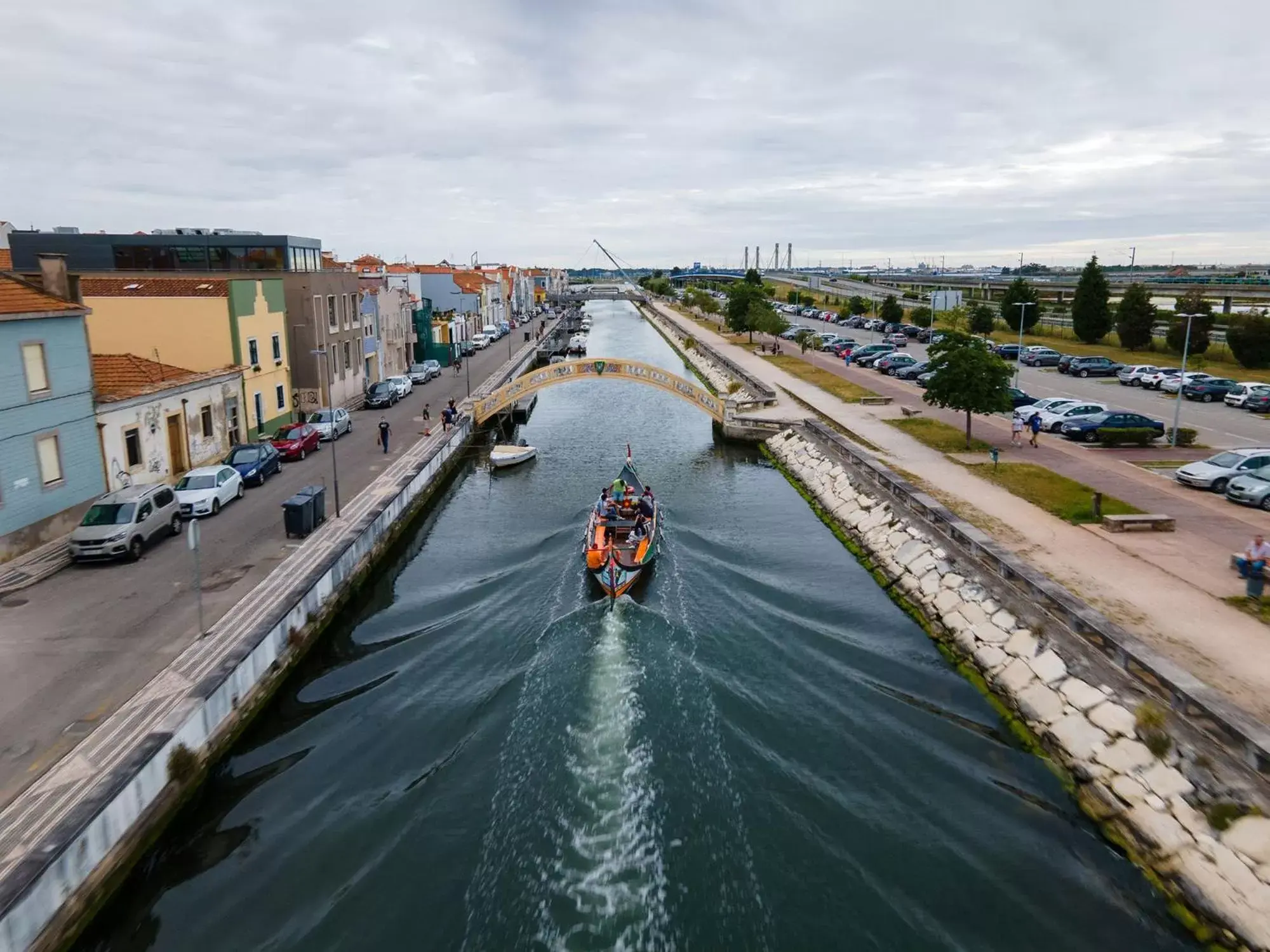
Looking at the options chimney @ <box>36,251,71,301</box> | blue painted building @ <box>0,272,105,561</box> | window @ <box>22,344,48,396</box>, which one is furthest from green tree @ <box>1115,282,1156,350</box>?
window @ <box>22,344,48,396</box>

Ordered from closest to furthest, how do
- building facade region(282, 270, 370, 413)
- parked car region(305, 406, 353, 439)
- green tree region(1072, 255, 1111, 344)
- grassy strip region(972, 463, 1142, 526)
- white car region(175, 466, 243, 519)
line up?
1. grassy strip region(972, 463, 1142, 526)
2. white car region(175, 466, 243, 519)
3. parked car region(305, 406, 353, 439)
4. building facade region(282, 270, 370, 413)
5. green tree region(1072, 255, 1111, 344)

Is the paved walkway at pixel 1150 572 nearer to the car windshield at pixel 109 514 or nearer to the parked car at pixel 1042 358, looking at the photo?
the car windshield at pixel 109 514

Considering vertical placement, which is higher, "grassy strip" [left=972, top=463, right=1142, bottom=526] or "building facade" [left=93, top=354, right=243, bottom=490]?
"building facade" [left=93, top=354, right=243, bottom=490]

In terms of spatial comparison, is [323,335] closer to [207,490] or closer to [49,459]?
[207,490]

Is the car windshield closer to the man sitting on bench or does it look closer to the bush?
the man sitting on bench

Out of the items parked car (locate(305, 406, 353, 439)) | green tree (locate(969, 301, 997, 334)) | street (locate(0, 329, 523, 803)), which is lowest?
street (locate(0, 329, 523, 803))

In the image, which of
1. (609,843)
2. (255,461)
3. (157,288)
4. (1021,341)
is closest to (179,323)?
(157,288)
